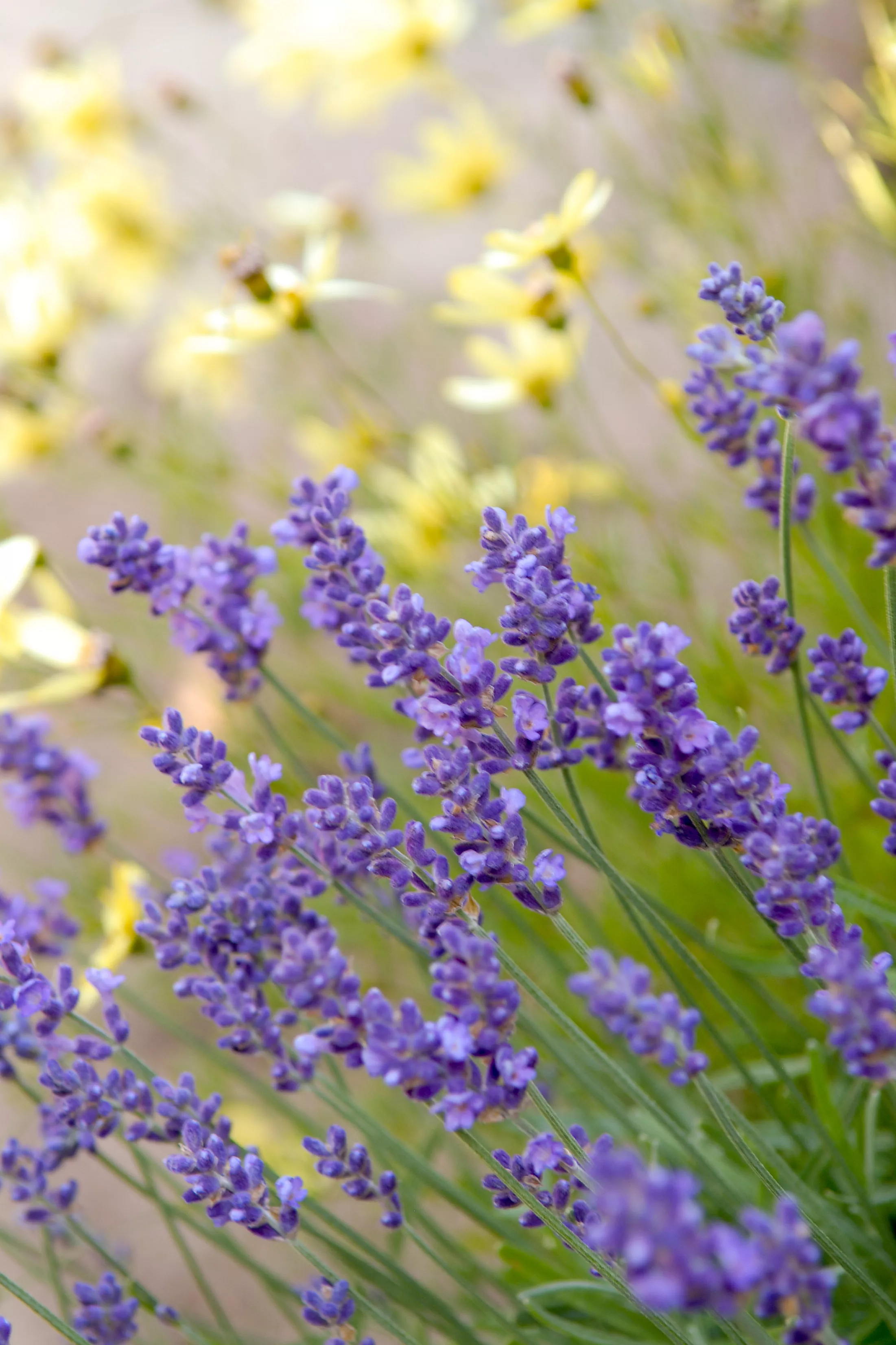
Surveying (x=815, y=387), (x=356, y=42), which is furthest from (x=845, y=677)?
(x=356, y=42)

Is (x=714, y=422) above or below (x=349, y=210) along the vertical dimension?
below

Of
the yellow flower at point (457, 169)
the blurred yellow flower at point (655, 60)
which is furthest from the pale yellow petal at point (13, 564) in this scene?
the yellow flower at point (457, 169)

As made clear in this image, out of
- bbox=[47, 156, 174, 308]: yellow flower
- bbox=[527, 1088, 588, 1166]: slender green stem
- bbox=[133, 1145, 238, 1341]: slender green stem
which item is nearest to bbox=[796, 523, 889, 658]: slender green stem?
bbox=[527, 1088, 588, 1166]: slender green stem

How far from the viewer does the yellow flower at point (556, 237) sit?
530 millimetres

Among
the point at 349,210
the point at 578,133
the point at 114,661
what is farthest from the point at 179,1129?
the point at 578,133

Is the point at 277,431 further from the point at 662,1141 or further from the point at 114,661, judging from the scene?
the point at 662,1141

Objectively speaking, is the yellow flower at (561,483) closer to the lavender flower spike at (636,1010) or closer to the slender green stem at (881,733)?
the slender green stem at (881,733)

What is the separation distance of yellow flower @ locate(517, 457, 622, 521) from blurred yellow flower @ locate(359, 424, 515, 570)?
3cm

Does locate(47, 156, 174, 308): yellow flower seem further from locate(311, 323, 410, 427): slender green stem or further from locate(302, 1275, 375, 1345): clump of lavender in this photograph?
locate(302, 1275, 375, 1345): clump of lavender

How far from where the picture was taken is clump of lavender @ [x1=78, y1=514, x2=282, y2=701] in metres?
0.37

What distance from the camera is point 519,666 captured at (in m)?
0.29

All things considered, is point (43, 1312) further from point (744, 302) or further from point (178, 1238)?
point (744, 302)

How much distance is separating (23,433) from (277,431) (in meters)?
0.54

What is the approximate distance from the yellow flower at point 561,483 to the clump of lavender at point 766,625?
0.41 meters
